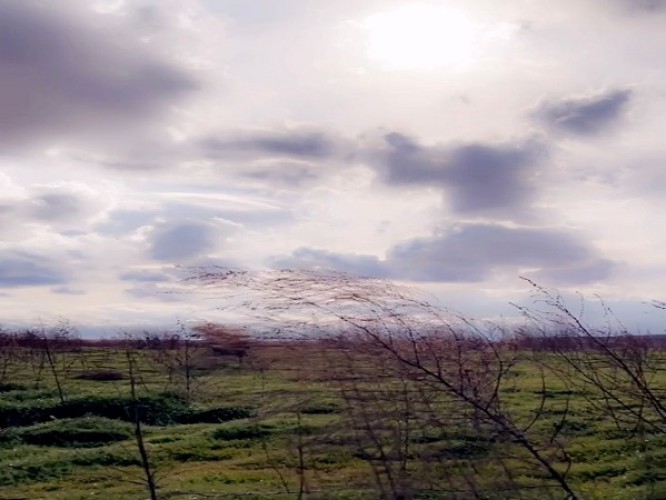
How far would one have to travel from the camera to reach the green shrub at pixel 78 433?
1503cm

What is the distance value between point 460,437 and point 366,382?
74 cm

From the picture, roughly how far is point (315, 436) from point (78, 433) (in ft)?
34.9

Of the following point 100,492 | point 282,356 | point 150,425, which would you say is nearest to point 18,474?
point 100,492

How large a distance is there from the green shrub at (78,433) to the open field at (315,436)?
36 mm

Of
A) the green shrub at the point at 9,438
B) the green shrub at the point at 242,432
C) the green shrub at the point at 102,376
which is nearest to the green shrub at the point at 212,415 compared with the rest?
the green shrub at the point at 242,432

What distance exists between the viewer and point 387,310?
19.5 ft

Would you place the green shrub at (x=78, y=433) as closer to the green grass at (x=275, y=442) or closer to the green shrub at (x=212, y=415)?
the green grass at (x=275, y=442)

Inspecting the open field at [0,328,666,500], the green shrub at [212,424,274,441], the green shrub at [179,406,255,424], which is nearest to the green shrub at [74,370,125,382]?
the open field at [0,328,666,500]

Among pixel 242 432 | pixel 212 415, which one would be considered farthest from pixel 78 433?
pixel 242 432

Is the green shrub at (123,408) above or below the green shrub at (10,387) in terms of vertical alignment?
below

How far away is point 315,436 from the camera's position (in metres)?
5.88

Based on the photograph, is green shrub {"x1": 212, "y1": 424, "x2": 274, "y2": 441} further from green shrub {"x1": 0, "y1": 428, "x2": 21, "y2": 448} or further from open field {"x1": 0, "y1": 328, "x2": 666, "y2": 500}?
green shrub {"x1": 0, "y1": 428, "x2": 21, "y2": 448}

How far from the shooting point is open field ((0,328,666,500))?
19.3ft

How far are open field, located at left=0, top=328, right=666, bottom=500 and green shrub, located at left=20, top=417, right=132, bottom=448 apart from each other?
0.04 m
